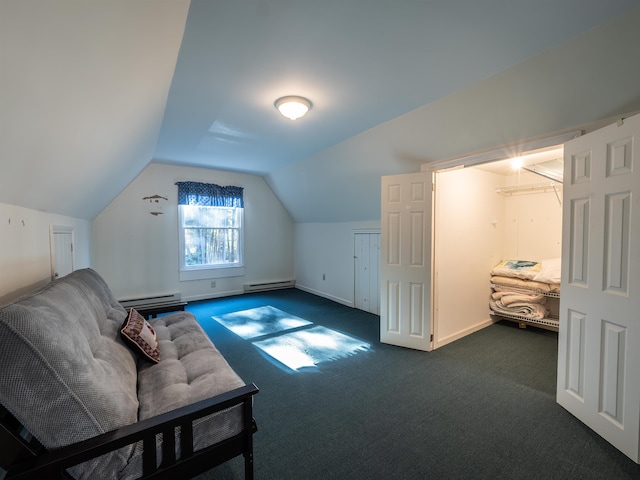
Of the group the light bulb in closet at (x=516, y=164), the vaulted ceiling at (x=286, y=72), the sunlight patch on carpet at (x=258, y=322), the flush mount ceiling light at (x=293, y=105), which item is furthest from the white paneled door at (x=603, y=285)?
the sunlight patch on carpet at (x=258, y=322)

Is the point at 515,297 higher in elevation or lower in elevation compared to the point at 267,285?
higher

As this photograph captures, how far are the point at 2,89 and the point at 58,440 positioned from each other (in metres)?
1.19

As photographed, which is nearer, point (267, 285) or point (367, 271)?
point (367, 271)

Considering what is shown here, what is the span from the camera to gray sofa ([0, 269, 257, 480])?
2.97 ft

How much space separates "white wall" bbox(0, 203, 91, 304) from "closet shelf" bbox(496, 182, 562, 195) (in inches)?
194

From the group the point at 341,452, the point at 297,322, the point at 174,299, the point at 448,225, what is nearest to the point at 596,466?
the point at 341,452

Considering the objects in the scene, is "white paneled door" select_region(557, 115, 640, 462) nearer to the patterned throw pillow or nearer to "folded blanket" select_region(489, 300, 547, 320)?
"folded blanket" select_region(489, 300, 547, 320)

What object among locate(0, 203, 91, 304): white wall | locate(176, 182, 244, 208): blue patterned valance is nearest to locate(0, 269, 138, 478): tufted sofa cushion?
locate(0, 203, 91, 304): white wall

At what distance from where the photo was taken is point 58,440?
0.96 m

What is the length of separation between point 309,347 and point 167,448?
2047mm

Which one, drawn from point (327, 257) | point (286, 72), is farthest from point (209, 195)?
point (286, 72)

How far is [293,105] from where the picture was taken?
7.48 feet

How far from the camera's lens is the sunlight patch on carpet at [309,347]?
2.78m

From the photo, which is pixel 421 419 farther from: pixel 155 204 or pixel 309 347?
pixel 155 204
